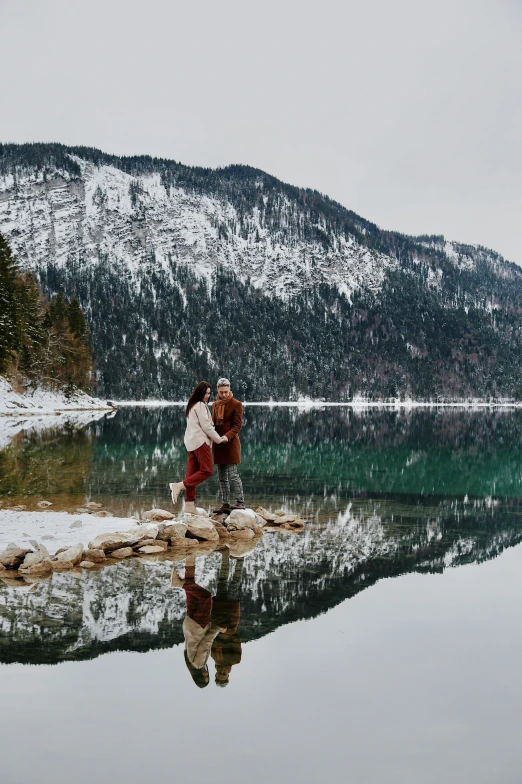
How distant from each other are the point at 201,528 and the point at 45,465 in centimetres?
1300

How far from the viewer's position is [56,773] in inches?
180

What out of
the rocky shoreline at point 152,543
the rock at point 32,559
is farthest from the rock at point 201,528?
the rock at point 32,559

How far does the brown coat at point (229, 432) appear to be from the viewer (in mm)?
13452

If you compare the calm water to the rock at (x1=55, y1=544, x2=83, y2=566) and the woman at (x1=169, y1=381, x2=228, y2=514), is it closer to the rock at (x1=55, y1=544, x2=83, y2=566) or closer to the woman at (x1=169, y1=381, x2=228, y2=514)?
the rock at (x1=55, y1=544, x2=83, y2=566)

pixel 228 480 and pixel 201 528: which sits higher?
pixel 228 480

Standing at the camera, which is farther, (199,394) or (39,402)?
(39,402)

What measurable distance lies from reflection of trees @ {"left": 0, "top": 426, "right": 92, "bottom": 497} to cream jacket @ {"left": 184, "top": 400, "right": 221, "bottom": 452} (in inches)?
221

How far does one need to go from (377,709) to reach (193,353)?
18744cm

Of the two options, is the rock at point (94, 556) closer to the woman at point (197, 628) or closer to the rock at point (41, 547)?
the rock at point (41, 547)

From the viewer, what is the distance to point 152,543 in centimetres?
1128

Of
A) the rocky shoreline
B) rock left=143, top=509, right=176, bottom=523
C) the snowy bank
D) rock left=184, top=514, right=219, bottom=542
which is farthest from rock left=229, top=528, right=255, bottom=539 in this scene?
the snowy bank

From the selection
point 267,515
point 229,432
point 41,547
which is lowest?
point 267,515

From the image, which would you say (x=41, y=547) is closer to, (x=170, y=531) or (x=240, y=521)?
(x=170, y=531)

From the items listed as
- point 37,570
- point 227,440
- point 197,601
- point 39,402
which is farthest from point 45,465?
point 39,402
